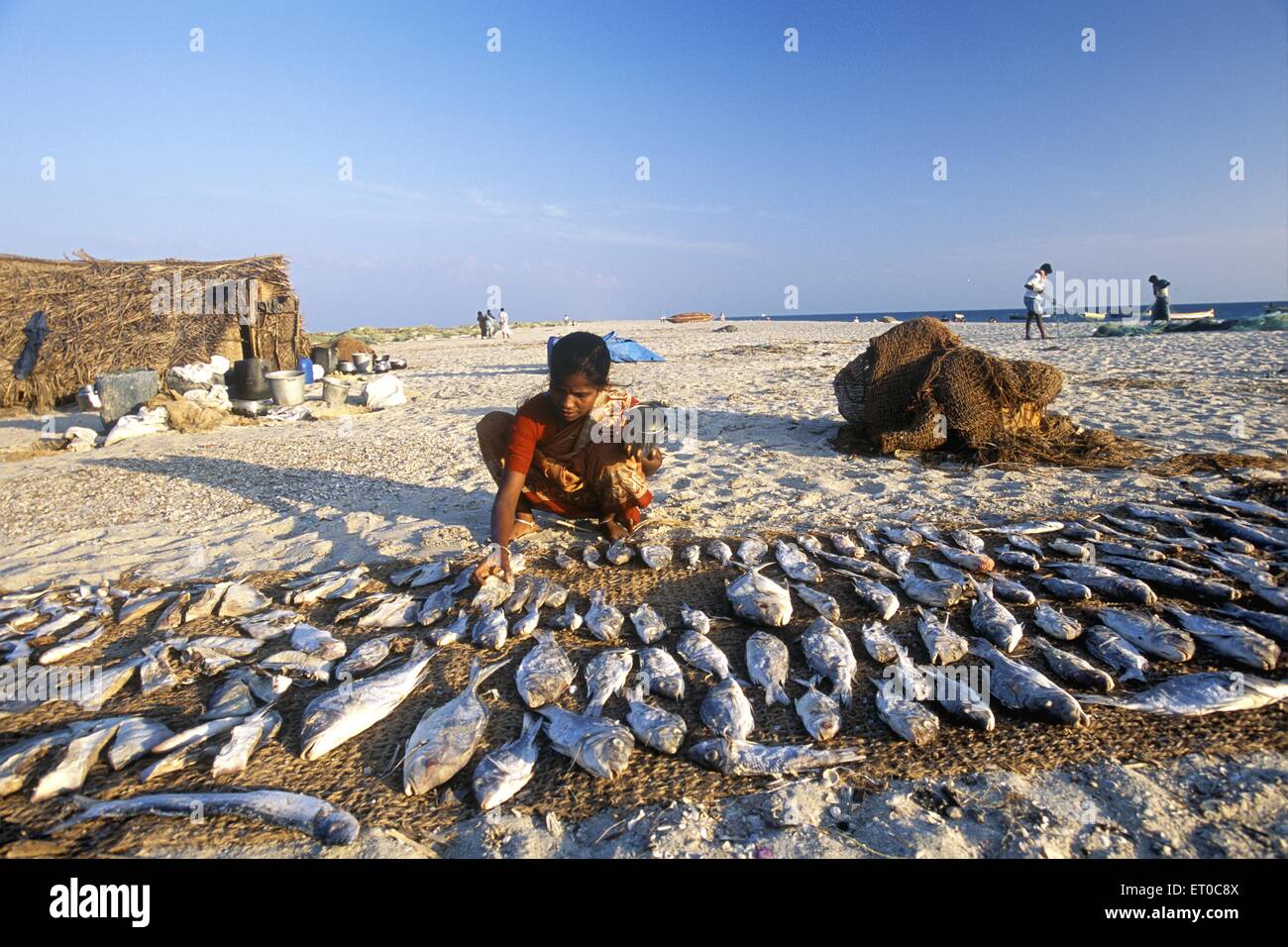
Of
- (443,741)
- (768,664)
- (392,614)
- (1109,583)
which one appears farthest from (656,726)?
(1109,583)

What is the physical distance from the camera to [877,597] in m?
3.40

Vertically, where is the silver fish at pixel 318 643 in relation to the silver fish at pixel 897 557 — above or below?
below

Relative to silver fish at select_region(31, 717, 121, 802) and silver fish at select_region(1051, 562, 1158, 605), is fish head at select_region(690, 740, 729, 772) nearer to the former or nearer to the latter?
silver fish at select_region(31, 717, 121, 802)

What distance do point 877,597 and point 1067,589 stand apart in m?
1.08

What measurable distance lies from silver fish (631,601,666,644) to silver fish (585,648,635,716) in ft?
0.56

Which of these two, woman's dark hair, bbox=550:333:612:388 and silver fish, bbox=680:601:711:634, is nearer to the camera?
silver fish, bbox=680:601:711:634

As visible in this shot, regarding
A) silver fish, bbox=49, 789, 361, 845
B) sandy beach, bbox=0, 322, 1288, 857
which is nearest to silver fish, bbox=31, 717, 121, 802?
silver fish, bbox=49, 789, 361, 845

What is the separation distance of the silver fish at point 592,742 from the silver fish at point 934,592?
194cm

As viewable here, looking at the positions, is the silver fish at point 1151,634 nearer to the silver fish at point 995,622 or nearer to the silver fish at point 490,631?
the silver fish at point 995,622

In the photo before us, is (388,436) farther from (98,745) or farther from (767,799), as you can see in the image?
(767,799)

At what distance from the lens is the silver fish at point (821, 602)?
→ 333 centimetres

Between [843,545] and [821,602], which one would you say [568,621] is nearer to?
[821,602]

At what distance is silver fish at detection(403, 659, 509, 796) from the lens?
2.27 meters

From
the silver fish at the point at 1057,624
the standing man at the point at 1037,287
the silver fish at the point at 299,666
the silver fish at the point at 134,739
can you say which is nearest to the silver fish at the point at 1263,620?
the silver fish at the point at 1057,624
